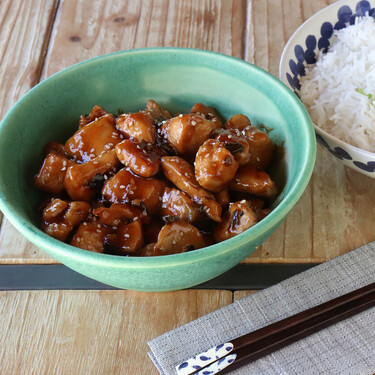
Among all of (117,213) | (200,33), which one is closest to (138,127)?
(117,213)

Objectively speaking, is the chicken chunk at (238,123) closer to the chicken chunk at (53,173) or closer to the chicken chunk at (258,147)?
the chicken chunk at (258,147)

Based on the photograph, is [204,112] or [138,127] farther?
[204,112]

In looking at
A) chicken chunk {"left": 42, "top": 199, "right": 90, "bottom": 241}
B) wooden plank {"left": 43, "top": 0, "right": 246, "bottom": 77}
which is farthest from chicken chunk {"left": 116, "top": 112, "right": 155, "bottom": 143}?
wooden plank {"left": 43, "top": 0, "right": 246, "bottom": 77}

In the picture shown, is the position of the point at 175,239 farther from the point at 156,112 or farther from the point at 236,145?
the point at 156,112

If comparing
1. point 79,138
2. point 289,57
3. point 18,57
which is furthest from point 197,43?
point 79,138

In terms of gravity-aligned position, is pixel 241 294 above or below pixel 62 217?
below

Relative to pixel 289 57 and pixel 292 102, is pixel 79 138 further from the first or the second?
pixel 289 57
